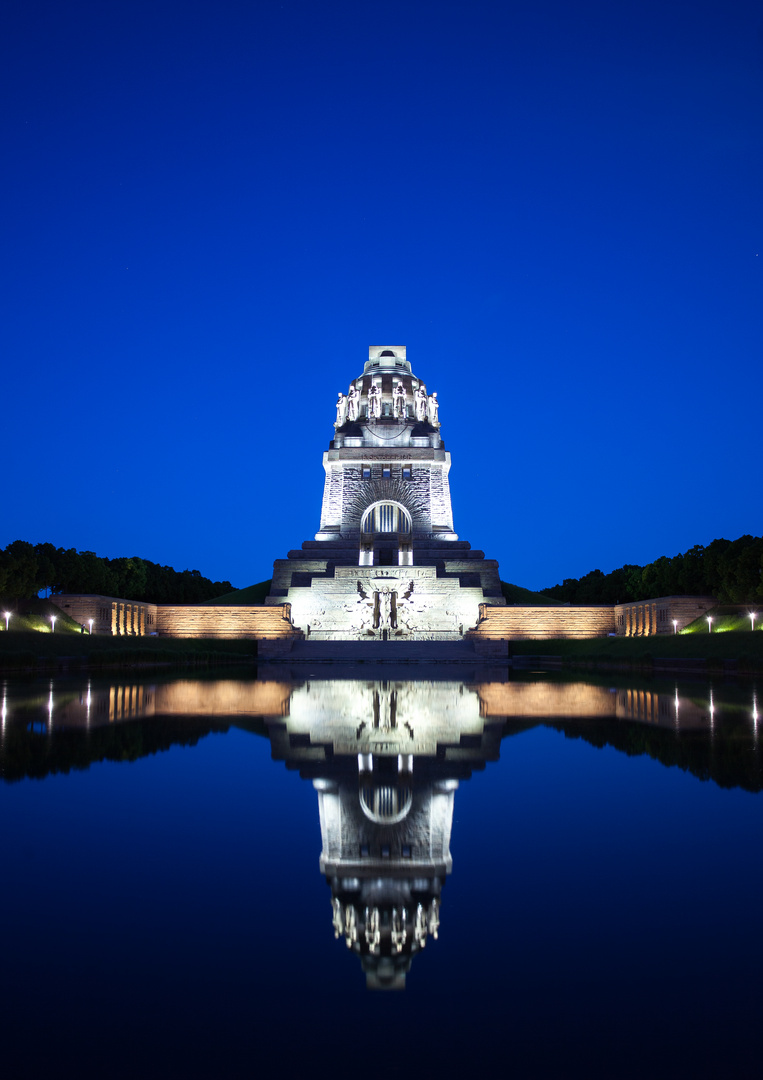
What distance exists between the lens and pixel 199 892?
3.14 meters

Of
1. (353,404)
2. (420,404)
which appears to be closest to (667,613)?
(420,404)

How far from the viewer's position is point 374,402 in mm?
53594

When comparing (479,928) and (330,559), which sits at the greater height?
(330,559)

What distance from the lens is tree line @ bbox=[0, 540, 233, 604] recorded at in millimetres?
36000

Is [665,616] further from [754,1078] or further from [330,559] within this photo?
[754,1078]

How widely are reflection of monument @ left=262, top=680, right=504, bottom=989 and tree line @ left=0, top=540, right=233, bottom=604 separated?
29.0 meters

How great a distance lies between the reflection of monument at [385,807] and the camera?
9.25 ft

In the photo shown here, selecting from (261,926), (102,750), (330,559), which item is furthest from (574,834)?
(330,559)

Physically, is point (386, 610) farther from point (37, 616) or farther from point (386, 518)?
point (37, 616)

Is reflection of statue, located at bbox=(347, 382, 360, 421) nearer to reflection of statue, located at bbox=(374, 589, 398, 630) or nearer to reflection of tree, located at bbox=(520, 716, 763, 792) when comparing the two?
reflection of statue, located at bbox=(374, 589, 398, 630)

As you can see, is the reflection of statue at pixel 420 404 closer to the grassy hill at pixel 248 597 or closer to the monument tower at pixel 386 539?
the monument tower at pixel 386 539

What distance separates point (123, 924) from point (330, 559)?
42802 mm

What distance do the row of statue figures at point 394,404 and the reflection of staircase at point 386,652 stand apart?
2387cm

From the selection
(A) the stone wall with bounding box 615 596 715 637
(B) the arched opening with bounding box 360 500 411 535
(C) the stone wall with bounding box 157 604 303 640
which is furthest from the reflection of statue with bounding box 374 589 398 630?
(A) the stone wall with bounding box 615 596 715 637
